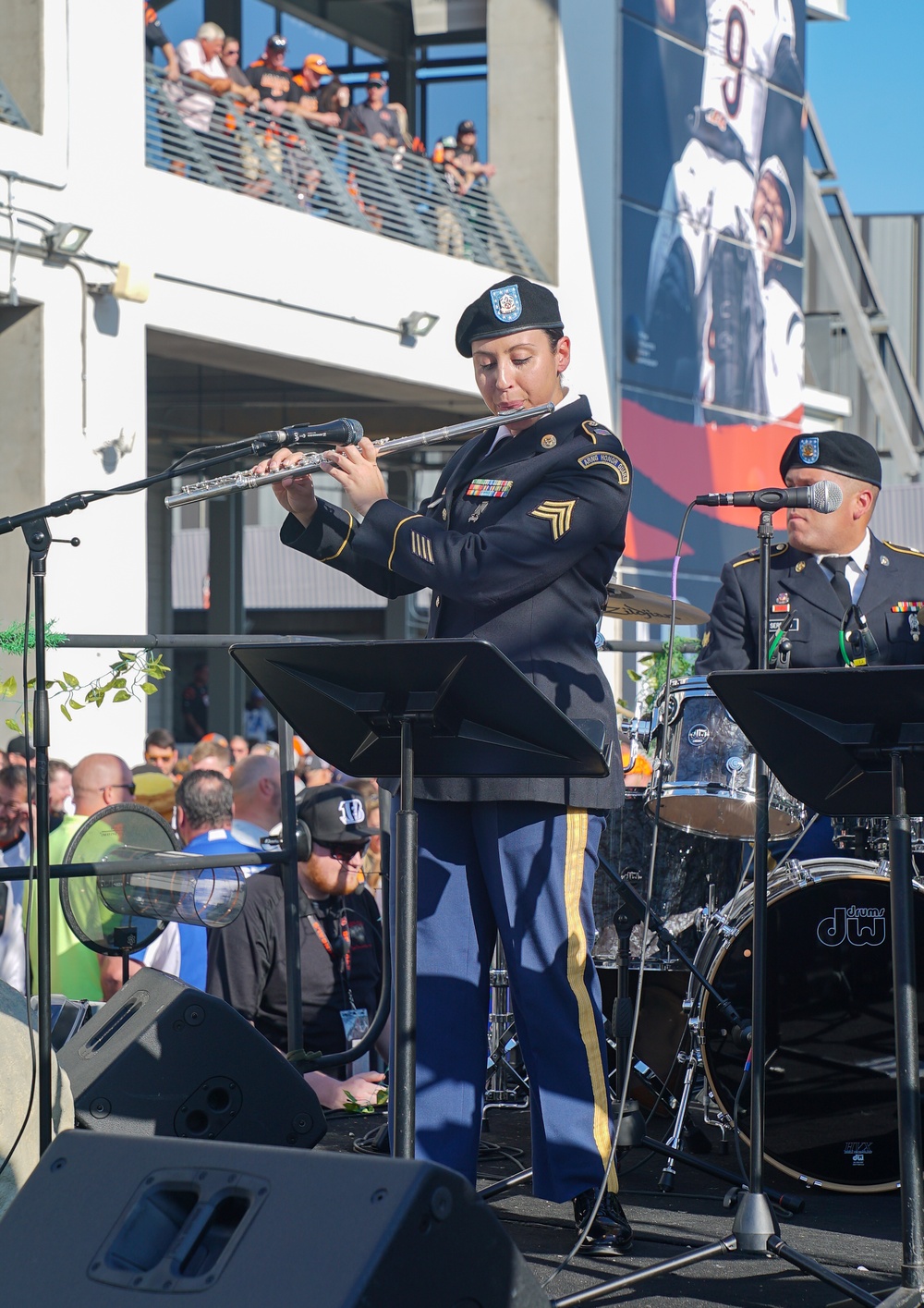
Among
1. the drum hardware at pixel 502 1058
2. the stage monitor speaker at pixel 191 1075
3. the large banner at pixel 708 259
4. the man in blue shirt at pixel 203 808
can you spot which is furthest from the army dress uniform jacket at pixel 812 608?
the large banner at pixel 708 259

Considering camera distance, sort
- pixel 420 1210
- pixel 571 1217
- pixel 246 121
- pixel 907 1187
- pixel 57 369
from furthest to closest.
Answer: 1. pixel 246 121
2. pixel 57 369
3. pixel 571 1217
4. pixel 907 1187
5. pixel 420 1210

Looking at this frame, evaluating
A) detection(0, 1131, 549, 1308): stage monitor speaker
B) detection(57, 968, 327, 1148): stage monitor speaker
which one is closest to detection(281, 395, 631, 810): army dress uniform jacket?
detection(57, 968, 327, 1148): stage monitor speaker

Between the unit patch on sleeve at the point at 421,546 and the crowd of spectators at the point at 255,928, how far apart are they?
139cm

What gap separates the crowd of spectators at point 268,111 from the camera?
41.5ft

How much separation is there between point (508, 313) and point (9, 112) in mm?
8242

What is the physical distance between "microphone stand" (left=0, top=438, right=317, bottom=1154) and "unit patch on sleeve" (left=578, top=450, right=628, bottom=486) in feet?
2.11

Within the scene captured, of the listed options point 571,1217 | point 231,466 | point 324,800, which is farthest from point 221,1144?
point 231,466

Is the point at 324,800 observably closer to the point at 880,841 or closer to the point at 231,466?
the point at 880,841

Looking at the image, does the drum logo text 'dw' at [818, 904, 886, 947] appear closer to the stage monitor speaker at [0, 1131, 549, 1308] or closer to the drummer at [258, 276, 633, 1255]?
the drummer at [258, 276, 633, 1255]

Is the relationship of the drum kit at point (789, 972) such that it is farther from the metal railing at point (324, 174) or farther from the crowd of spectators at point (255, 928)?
the metal railing at point (324, 174)

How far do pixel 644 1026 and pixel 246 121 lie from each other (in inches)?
405

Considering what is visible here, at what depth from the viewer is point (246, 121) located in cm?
1314

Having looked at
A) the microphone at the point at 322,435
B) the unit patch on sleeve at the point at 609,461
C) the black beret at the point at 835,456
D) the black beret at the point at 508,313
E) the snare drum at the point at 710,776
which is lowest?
the snare drum at the point at 710,776

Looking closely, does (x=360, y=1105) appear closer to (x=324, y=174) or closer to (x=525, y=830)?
(x=525, y=830)
